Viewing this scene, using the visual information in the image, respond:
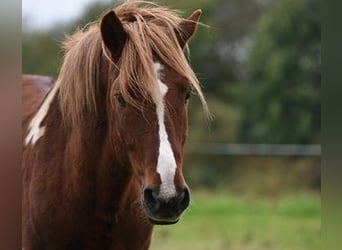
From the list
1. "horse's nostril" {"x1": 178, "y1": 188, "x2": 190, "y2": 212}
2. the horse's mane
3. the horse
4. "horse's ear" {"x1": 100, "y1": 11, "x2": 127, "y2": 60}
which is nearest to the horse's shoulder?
the horse

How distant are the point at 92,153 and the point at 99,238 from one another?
0.26 meters

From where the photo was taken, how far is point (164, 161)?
1.61 m

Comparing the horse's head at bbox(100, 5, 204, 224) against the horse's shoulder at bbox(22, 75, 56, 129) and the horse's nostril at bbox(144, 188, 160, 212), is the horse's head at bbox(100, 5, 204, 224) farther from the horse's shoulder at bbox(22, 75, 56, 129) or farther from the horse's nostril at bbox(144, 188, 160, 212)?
the horse's shoulder at bbox(22, 75, 56, 129)

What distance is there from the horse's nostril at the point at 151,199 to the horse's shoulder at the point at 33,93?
3.67 ft

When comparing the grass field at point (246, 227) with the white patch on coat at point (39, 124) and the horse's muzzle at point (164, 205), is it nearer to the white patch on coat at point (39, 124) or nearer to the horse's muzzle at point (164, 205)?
the white patch on coat at point (39, 124)

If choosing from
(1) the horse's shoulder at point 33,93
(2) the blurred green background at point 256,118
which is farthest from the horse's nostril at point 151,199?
(2) the blurred green background at point 256,118

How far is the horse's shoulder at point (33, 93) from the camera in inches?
107

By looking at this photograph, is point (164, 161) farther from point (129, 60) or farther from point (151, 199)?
point (129, 60)

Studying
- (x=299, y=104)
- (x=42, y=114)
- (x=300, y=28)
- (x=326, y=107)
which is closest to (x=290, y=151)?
(x=299, y=104)

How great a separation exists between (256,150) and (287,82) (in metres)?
2.38

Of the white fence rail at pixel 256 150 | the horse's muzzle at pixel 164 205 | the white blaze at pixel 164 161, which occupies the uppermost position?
the white blaze at pixel 164 161

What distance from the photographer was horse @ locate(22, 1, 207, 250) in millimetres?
1725

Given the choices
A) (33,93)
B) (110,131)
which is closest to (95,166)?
(110,131)

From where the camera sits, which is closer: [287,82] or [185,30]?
[185,30]
